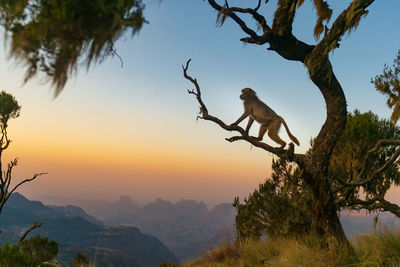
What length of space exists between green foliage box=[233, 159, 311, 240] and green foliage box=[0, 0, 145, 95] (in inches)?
441

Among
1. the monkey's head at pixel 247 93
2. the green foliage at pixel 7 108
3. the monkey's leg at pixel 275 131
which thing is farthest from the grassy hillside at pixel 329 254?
the green foliage at pixel 7 108

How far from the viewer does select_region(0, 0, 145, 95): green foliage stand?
320 centimetres

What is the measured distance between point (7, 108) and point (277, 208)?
1464 centimetres

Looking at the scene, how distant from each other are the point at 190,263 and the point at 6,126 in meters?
12.0

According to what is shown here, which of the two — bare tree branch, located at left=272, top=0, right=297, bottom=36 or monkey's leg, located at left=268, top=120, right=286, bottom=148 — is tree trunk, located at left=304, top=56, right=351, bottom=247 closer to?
bare tree branch, located at left=272, top=0, right=297, bottom=36

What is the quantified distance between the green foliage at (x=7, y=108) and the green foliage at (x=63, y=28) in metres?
15.3

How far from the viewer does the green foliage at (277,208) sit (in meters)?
13.1

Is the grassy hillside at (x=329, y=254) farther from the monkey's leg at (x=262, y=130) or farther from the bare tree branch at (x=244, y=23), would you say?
the bare tree branch at (x=244, y=23)

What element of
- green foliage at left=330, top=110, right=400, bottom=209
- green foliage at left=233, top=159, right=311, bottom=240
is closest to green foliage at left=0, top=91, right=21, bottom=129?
green foliage at left=233, top=159, right=311, bottom=240

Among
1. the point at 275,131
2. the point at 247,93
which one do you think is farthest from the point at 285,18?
the point at 275,131

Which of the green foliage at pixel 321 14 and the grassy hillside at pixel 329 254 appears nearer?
the grassy hillside at pixel 329 254

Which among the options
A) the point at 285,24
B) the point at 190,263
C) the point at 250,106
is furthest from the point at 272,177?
the point at 285,24

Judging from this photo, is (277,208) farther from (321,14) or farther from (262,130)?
(321,14)

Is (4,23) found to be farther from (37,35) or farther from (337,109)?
(337,109)
